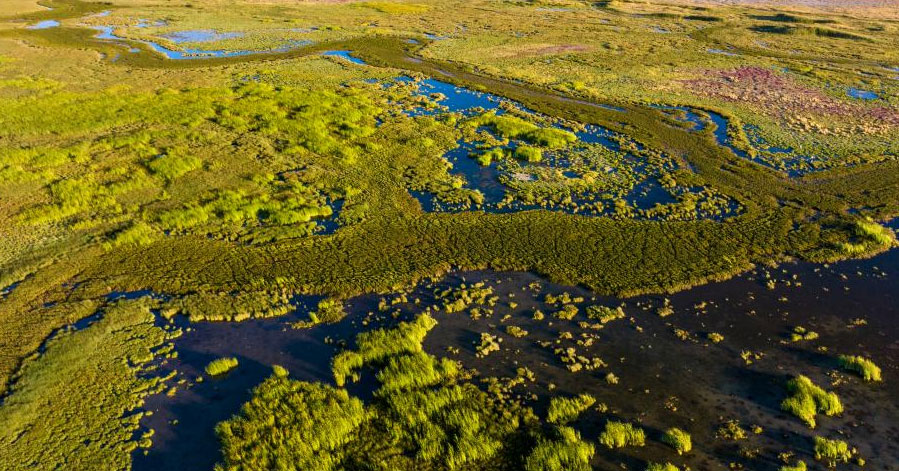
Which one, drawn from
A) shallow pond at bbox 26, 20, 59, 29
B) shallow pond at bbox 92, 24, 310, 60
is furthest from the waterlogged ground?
shallow pond at bbox 26, 20, 59, 29

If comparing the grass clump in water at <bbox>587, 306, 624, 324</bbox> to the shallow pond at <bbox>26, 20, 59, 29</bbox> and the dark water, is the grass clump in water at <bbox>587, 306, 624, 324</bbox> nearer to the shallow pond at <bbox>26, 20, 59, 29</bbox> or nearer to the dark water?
the dark water

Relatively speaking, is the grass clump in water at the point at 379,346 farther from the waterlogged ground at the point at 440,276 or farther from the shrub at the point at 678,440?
the shrub at the point at 678,440

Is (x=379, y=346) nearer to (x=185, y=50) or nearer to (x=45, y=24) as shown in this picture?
(x=185, y=50)

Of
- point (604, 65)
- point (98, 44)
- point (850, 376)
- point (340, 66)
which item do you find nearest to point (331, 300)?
point (850, 376)

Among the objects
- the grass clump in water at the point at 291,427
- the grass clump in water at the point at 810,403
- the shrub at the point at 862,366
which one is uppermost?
the shrub at the point at 862,366

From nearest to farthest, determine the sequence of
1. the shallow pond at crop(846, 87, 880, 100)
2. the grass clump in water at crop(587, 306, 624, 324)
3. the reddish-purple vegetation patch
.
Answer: the grass clump in water at crop(587, 306, 624, 324)
the reddish-purple vegetation patch
the shallow pond at crop(846, 87, 880, 100)

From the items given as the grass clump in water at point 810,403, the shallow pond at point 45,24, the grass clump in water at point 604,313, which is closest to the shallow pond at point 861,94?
the grass clump in water at point 810,403

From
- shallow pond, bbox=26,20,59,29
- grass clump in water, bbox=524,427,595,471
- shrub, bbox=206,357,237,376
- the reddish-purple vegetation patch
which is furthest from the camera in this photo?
shallow pond, bbox=26,20,59,29
